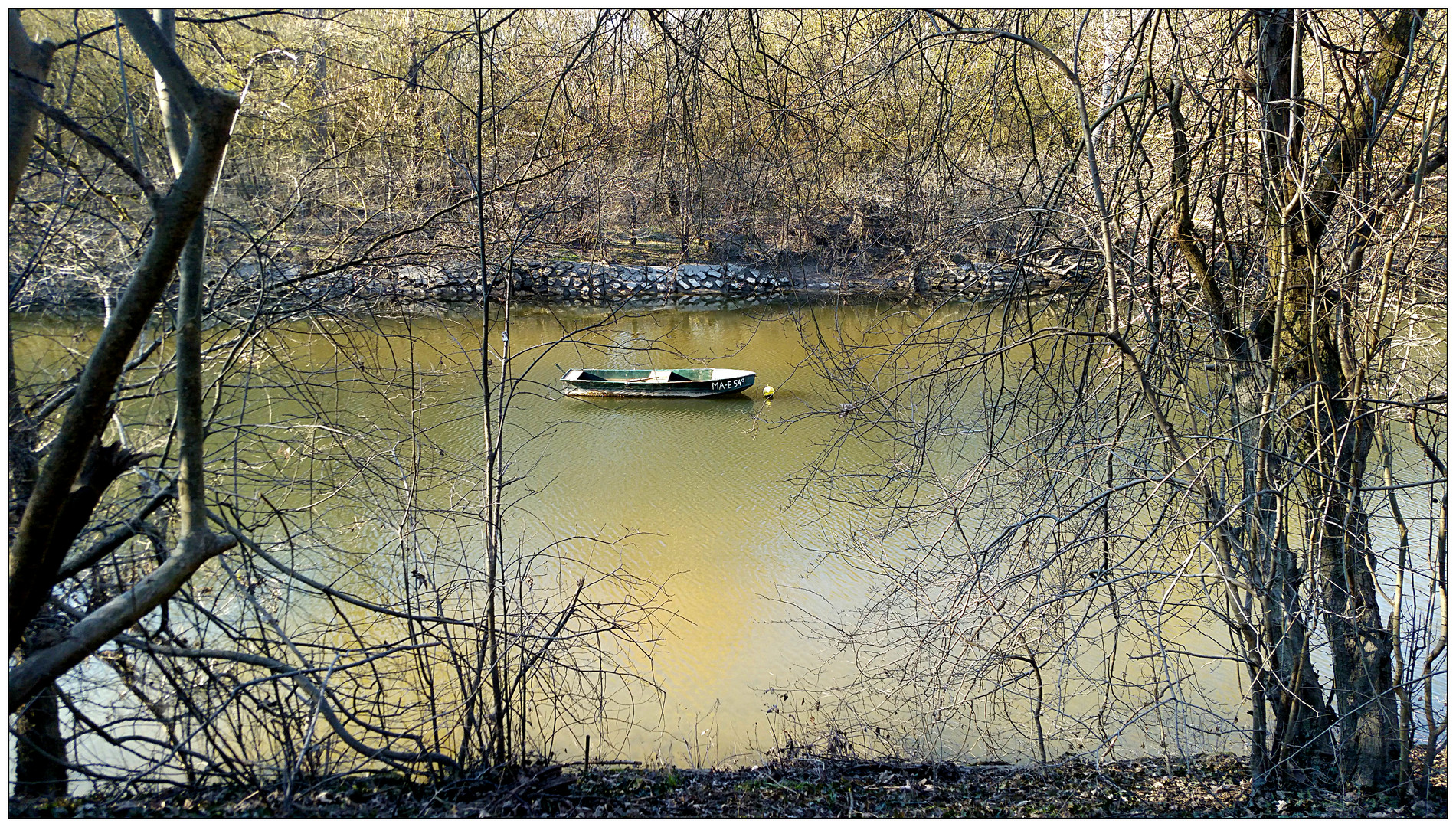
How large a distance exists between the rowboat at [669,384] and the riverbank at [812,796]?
846cm

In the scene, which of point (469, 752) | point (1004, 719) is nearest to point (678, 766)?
point (469, 752)

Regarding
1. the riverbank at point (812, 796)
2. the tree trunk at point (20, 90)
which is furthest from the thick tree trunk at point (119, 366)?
the riverbank at point (812, 796)

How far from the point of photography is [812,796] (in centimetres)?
428

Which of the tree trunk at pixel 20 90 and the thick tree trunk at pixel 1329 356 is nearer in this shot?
the tree trunk at pixel 20 90

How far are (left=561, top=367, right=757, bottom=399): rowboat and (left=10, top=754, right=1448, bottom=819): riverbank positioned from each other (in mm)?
8455

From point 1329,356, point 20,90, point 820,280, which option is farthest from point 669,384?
point 20,90

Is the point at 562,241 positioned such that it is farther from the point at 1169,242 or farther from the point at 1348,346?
the point at 1348,346

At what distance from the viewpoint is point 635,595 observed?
734cm

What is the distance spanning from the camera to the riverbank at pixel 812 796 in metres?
3.67

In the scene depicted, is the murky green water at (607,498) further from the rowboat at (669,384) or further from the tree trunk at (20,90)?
the tree trunk at (20,90)

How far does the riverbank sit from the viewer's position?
3674 millimetres

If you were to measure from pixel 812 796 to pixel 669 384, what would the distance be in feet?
30.1

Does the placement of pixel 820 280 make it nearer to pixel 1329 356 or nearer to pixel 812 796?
pixel 1329 356

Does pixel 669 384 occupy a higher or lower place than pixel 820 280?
higher
